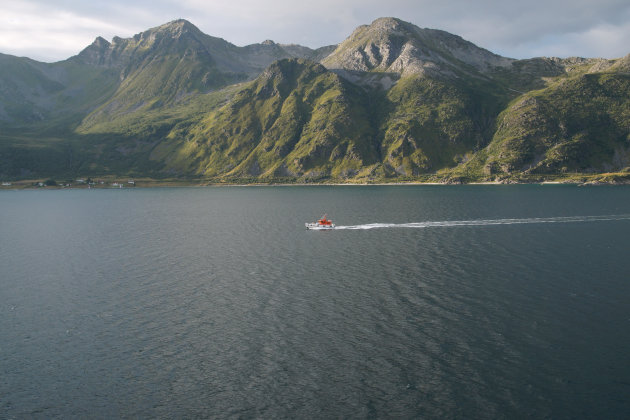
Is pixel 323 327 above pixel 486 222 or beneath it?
beneath

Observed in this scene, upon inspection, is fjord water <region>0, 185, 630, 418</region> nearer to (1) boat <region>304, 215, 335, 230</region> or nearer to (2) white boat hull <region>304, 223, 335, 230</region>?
(2) white boat hull <region>304, 223, 335, 230</region>

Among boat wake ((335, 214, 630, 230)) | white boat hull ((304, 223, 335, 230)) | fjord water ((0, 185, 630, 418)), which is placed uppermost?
boat wake ((335, 214, 630, 230))

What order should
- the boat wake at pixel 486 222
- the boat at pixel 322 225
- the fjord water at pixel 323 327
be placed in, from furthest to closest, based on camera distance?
the boat at pixel 322 225
the boat wake at pixel 486 222
the fjord water at pixel 323 327

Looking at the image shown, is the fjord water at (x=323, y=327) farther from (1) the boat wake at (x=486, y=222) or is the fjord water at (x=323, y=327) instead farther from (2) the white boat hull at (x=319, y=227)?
(2) the white boat hull at (x=319, y=227)

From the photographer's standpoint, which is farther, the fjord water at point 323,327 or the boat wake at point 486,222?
the boat wake at point 486,222

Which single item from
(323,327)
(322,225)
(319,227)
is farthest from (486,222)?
(323,327)

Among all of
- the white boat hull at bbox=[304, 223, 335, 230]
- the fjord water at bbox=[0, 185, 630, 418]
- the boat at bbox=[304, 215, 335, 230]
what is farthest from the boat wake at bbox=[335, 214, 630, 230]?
the fjord water at bbox=[0, 185, 630, 418]

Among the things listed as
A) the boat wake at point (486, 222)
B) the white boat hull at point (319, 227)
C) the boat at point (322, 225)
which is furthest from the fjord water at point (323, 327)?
the boat at point (322, 225)

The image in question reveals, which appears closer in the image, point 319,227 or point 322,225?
point 319,227

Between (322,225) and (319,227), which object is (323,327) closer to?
(319,227)
